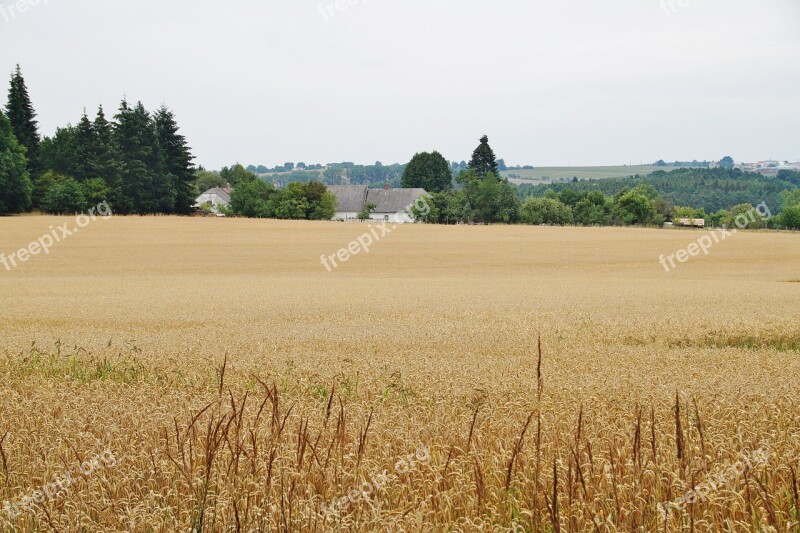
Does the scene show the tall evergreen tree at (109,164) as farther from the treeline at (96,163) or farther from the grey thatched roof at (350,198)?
the grey thatched roof at (350,198)

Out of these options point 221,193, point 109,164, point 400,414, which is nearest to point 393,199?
point 221,193

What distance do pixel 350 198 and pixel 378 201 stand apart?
767 centimetres

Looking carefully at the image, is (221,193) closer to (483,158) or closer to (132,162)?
(483,158)

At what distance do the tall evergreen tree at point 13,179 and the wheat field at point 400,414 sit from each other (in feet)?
170

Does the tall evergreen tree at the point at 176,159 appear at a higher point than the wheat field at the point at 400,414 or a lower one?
higher

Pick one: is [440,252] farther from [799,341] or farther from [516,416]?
[516,416]

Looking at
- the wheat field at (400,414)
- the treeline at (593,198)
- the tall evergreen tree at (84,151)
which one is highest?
the tall evergreen tree at (84,151)

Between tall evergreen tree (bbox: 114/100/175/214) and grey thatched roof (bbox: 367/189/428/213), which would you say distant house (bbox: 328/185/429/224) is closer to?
grey thatched roof (bbox: 367/189/428/213)

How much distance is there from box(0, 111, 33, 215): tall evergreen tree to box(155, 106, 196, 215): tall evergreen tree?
17563 millimetres

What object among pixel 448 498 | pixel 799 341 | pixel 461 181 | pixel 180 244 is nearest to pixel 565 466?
pixel 448 498

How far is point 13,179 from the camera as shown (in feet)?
228

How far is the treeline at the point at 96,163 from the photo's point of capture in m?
71.2

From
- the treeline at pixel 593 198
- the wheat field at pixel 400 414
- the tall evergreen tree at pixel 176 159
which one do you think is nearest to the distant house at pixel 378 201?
the treeline at pixel 593 198

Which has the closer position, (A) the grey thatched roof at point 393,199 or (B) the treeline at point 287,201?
(B) the treeline at point 287,201
